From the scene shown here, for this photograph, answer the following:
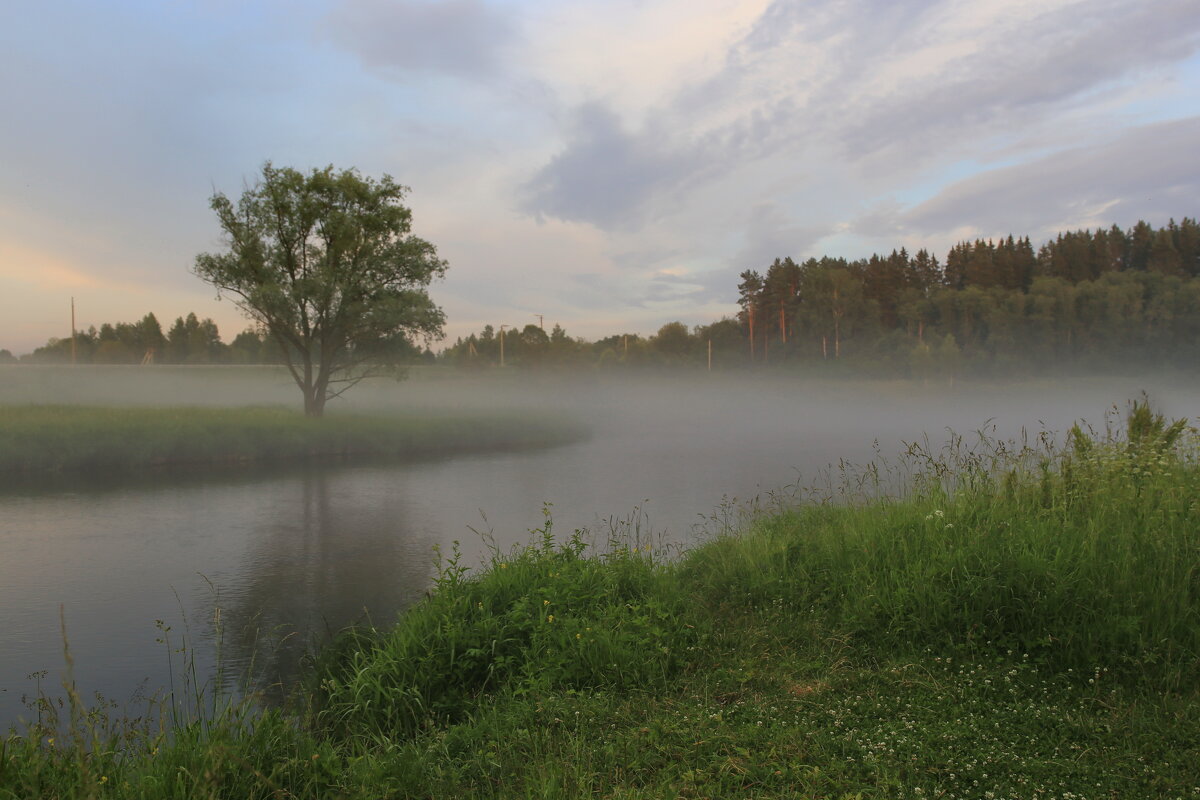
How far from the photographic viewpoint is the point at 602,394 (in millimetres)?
64312

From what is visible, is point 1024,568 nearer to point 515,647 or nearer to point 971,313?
point 515,647

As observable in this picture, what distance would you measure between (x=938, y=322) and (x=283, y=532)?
2897 inches

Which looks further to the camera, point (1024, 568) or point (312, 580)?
point (312, 580)

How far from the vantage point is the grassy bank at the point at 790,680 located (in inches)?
115

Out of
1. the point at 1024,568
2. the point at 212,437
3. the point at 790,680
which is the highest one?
the point at 212,437

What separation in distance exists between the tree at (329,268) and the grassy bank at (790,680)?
20.5 meters

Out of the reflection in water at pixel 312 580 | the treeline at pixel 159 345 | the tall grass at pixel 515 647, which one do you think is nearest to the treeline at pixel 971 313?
the treeline at pixel 159 345

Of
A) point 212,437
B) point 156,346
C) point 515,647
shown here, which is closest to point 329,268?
point 212,437

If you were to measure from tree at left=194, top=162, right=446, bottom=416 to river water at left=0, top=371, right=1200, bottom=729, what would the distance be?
5900 millimetres

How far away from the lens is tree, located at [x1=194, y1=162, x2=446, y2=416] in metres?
24.3

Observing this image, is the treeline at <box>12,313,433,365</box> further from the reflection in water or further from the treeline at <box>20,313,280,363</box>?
the reflection in water

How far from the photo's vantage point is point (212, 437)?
71.8 feet

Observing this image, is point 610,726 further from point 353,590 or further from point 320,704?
point 353,590

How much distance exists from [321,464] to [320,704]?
18.1m
